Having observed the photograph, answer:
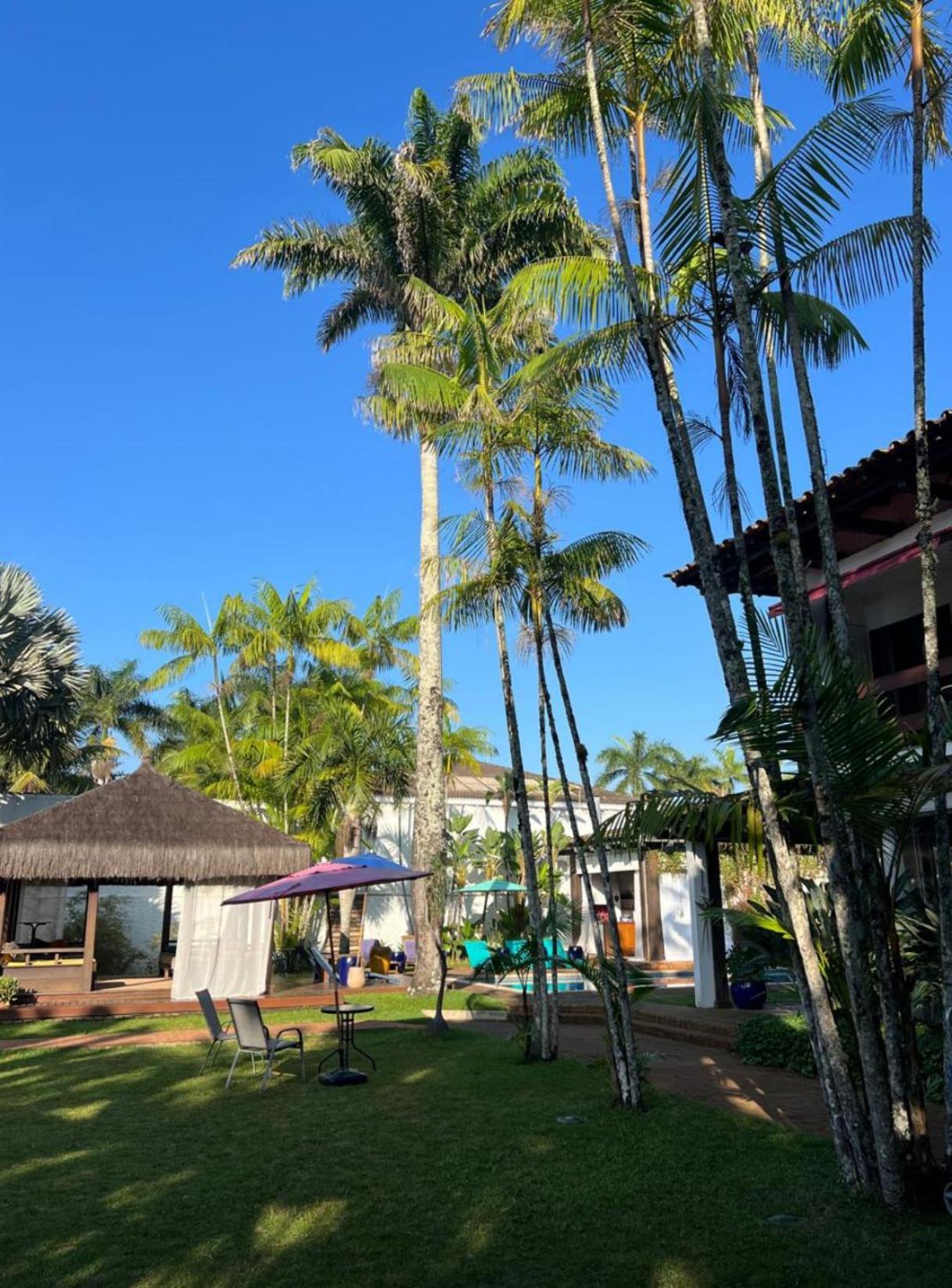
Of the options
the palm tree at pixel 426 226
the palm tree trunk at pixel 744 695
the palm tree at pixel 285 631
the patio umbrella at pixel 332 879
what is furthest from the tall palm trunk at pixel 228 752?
the palm tree trunk at pixel 744 695

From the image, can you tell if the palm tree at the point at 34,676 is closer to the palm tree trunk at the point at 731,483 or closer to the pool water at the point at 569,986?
the pool water at the point at 569,986

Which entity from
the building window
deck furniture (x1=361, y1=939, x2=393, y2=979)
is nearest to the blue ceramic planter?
the building window

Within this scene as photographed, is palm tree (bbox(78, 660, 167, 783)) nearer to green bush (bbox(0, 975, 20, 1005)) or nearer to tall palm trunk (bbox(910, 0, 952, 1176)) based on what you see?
green bush (bbox(0, 975, 20, 1005))

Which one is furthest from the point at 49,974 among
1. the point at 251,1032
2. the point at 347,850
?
the point at 251,1032

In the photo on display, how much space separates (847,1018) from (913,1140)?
0.70 meters

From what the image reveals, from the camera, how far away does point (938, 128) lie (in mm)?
5691

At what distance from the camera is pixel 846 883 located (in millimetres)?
4734

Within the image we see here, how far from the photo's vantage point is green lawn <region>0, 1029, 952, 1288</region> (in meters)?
4.15

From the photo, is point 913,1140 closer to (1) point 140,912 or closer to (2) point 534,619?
(2) point 534,619

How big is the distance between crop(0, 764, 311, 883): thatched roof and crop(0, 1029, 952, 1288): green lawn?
8290 mm

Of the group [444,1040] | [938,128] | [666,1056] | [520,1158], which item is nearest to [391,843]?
[444,1040]

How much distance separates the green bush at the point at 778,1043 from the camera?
8.86 m

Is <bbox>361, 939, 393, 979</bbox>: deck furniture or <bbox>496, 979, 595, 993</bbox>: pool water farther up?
<bbox>361, 939, 393, 979</bbox>: deck furniture

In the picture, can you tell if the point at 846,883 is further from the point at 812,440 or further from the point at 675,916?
the point at 675,916
